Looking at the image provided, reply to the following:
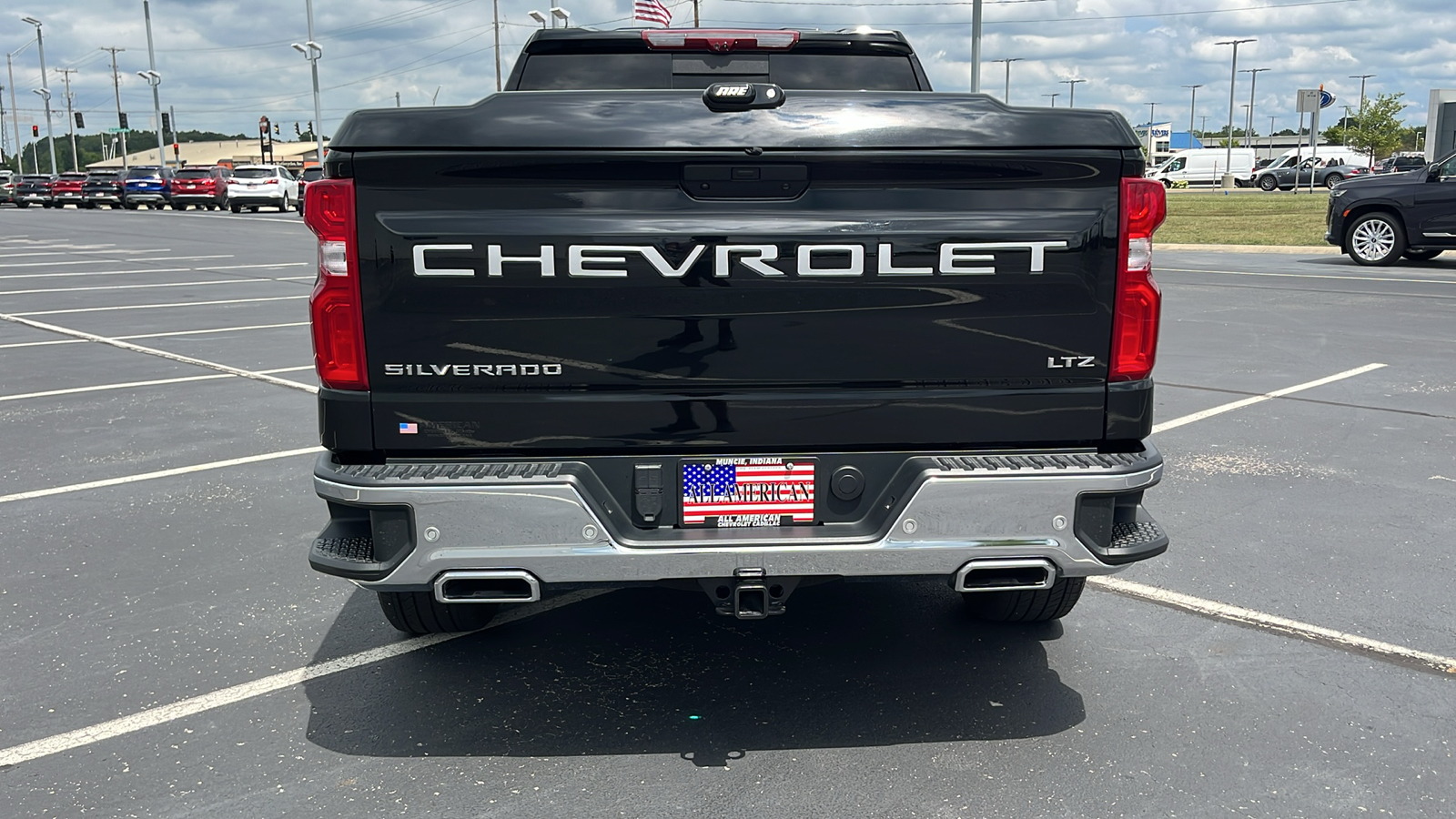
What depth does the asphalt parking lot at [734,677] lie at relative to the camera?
10.9ft

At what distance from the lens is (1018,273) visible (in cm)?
335

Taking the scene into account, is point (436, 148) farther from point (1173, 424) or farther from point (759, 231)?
point (1173, 424)

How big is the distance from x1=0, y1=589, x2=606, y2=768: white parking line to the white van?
80167 millimetres

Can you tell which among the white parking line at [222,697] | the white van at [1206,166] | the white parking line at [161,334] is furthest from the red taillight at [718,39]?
the white van at [1206,166]

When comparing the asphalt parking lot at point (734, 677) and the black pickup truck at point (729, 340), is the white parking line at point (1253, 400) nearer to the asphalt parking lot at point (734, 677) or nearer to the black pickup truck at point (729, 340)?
the asphalt parking lot at point (734, 677)

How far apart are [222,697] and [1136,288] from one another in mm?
3059

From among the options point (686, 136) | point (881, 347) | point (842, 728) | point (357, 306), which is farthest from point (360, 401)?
point (842, 728)

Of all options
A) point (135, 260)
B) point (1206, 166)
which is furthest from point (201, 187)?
point (1206, 166)

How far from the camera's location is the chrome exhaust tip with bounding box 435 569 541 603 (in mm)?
3289

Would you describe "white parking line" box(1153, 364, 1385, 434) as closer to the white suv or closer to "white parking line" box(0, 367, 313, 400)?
"white parking line" box(0, 367, 313, 400)

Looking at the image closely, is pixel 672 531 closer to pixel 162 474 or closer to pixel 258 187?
pixel 162 474

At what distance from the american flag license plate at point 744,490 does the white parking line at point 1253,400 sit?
4807mm

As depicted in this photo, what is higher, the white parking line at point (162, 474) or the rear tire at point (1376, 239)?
the rear tire at point (1376, 239)

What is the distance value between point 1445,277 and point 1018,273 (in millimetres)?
16288
